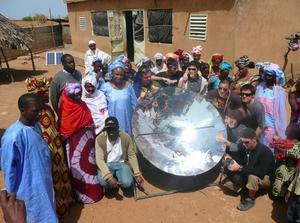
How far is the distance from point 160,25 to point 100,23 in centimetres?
490

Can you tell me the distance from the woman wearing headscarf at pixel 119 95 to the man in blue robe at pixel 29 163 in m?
1.56

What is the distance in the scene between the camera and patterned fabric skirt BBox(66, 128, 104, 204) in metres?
4.03

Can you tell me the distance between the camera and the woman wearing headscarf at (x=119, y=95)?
462cm

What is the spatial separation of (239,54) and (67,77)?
5732 millimetres

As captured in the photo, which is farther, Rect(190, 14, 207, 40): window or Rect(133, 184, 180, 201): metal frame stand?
Rect(190, 14, 207, 40): window

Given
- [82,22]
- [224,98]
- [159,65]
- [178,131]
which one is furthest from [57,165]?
[82,22]

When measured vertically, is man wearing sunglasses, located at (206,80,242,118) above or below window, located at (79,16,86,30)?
below

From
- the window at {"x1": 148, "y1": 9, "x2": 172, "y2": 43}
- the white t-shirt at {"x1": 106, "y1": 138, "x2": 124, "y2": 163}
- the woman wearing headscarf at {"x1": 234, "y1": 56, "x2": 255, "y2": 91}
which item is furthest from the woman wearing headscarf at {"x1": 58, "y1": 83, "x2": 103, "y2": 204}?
the window at {"x1": 148, "y1": 9, "x2": 172, "y2": 43}

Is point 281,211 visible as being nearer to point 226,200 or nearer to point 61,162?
point 226,200

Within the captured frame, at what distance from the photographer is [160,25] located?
1097 centimetres

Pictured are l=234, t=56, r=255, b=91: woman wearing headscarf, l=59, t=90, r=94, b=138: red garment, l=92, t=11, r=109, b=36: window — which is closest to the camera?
l=59, t=90, r=94, b=138: red garment

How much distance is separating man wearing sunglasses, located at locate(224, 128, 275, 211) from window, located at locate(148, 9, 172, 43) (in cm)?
728

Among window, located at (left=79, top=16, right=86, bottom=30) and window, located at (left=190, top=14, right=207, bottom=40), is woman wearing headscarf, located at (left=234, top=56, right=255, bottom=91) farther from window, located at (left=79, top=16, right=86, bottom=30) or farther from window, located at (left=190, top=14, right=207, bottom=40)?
window, located at (left=79, top=16, right=86, bottom=30)

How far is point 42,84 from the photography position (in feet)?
12.6
